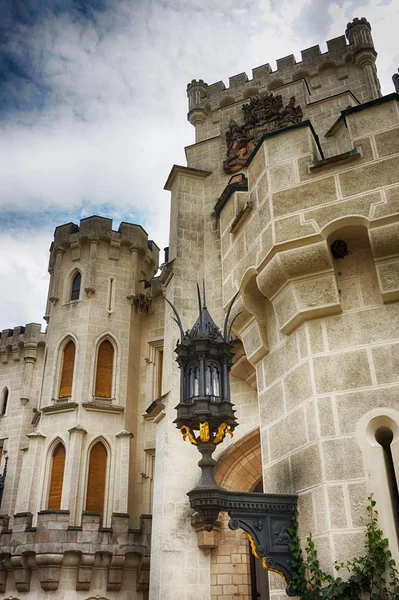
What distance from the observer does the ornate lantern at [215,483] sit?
15.3 feet

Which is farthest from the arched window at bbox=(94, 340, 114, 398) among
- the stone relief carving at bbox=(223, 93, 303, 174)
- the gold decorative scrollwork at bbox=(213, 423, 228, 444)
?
the gold decorative scrollwork at bbox=(213, 423, 228, 444)

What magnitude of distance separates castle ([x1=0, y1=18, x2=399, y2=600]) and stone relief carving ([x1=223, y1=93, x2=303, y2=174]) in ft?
0.13

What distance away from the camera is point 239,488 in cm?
1020

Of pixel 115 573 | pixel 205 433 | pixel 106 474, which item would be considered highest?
pixel 106 474

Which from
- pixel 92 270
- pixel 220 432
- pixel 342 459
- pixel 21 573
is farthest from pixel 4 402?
pixel 342 459

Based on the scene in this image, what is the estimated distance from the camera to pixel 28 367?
804 inches

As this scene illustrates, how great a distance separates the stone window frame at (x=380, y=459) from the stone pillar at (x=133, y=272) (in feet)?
45.2

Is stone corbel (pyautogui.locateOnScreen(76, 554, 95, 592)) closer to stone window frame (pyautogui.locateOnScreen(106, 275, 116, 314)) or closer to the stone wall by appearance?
stone window frame (pyautogui.locateOnScreen(106, 275, 116, 314))

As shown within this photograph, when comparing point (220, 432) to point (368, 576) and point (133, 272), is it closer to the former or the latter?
point (368, 576)

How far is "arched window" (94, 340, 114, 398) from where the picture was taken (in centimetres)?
1647

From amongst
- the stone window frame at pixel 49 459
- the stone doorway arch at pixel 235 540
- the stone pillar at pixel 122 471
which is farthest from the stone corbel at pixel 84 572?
the stone doorway arch at pixel 235 540

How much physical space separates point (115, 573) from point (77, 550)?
1153 millimetres

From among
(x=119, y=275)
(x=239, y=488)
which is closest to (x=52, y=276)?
(x=119, y=275)

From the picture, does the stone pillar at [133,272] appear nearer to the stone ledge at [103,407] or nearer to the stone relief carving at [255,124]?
the stone ledge at [103,407]
